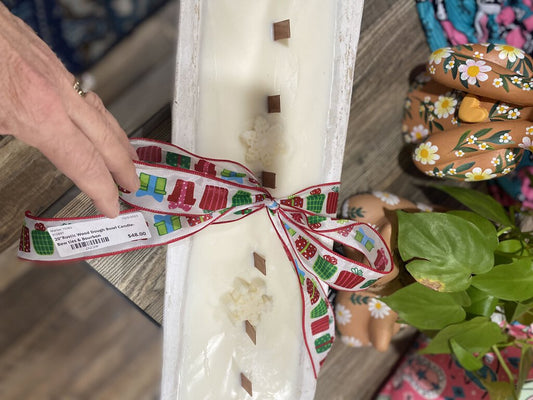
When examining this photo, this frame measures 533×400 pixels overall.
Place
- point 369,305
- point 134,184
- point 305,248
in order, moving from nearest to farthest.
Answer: point 134,184
point 305,248
point 369,305

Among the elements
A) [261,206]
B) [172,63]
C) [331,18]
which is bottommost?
[261,206]

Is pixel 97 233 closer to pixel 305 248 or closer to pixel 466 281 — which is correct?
pixel 305 248

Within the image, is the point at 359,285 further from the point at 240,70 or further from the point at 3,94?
the point at 3,94

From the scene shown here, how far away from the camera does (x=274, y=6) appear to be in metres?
0.65

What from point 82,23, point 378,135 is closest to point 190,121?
point 378,135

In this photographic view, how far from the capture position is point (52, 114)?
15.9 inches

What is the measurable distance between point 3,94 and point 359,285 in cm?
51

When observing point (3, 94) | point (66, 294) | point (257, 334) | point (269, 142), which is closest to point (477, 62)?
point (269, 142)

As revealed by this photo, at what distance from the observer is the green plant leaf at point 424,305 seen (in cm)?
73

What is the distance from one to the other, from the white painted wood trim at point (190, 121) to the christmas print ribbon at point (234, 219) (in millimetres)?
33

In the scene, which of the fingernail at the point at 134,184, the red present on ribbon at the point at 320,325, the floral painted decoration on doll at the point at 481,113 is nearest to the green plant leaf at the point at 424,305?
the red present on ribbon at the point at 320,325

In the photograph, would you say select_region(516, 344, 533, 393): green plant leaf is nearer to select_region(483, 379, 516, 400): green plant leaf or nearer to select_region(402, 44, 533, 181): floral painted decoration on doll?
select_region(483, 379, 516, 400): green plant leaf

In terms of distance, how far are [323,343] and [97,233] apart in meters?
0.36

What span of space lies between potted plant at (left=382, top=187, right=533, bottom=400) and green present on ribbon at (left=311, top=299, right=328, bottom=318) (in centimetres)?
11
